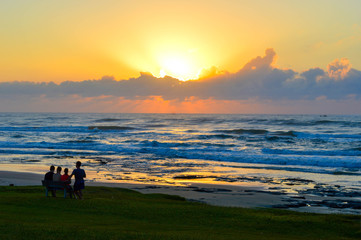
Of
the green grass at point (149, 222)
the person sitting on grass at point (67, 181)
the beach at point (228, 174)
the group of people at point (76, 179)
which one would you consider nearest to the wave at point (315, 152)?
the beach at point (228, 174)

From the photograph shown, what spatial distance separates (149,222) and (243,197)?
946 cm

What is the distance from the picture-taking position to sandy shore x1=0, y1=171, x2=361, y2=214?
20.2 metres

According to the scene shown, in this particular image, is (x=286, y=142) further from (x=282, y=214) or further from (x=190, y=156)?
(x=282, y=214)

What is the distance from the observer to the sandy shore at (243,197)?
20203 mm

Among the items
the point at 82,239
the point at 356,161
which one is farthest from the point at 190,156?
the point at 82,239

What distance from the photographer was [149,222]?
46.8 feet

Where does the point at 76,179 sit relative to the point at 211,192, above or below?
above

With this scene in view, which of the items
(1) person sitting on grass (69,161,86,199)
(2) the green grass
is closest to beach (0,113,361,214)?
(2) the green grass

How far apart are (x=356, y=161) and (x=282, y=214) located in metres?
25.4

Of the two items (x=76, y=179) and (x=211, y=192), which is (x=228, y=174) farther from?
(x=76, y=179)

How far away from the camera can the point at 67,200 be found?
17.5 metres

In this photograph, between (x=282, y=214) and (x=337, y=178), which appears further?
(x=337, y=178)

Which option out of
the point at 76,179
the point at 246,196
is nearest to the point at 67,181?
the point at 76,179

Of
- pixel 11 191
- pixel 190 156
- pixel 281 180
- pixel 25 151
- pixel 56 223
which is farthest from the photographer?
pixel 25 151
